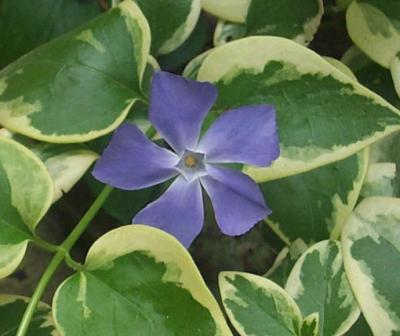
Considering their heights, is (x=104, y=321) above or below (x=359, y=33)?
below

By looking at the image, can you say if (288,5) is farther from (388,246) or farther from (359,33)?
(388,246)

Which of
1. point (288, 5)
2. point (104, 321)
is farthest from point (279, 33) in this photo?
point (104, 321)

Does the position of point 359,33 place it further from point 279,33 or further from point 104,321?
point 104,321

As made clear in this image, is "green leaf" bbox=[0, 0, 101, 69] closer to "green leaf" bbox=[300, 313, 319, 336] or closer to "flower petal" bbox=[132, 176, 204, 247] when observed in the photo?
"flower petal" bbox=[132, 176, 204, 247]

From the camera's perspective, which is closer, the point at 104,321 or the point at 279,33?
the point at 104,321

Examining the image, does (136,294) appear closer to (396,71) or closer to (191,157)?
(191,157)

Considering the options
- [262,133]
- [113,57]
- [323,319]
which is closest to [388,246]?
[323,319]
